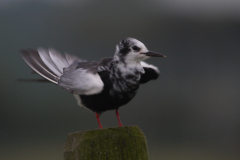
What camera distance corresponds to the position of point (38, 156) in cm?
854

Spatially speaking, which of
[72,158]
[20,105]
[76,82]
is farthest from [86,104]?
[20,105]

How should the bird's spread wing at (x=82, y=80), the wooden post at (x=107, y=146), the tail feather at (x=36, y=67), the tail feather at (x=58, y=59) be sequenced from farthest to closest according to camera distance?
the tail feather at (x=58, y=59), the tail feather at (x=36, y=67), the bird's spread wing at (x=82, y=80), the wooden post at (x=107, y=146)

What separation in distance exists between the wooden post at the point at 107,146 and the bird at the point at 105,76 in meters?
1.08

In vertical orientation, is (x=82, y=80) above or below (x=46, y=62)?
below

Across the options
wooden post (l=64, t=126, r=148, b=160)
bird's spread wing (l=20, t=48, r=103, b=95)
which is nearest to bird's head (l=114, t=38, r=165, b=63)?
bird's spread wing (l=20, t=48, r=103, b=95)

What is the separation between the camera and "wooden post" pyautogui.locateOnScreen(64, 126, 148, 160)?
2.25m

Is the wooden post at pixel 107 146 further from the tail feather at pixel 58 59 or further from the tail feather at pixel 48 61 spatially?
the tail feather at pixel 58 59

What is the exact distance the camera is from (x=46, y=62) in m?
3.77

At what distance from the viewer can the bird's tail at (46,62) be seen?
3.64 metres

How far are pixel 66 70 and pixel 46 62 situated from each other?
0.68 feet

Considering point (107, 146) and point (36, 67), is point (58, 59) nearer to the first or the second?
point (36, 67)

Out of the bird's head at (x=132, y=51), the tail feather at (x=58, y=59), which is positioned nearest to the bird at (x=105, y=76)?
the bird's head at (x=132, y=51)

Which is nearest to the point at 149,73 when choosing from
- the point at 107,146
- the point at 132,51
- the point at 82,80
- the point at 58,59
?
the point at 132,51

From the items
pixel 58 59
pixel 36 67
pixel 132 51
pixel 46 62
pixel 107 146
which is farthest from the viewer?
pixel 58 59
